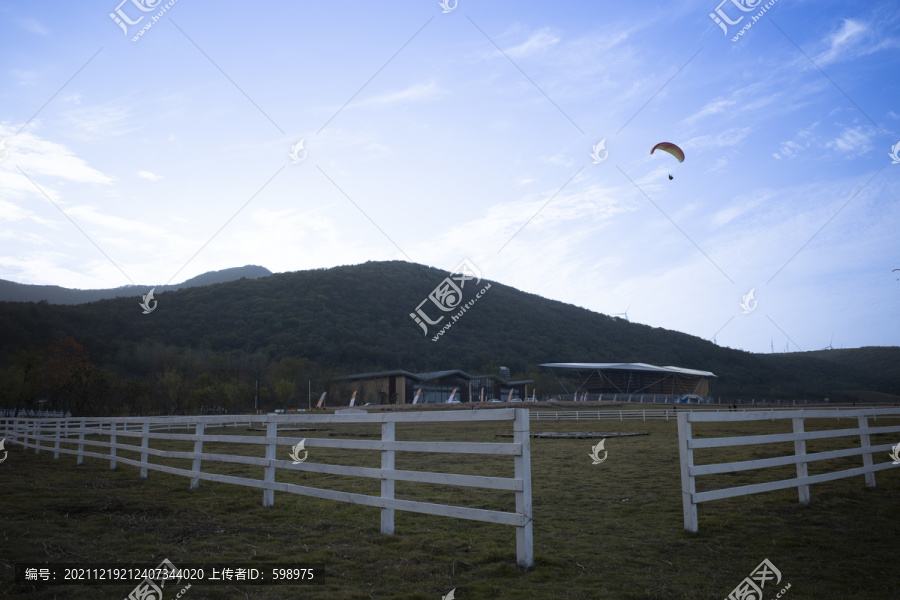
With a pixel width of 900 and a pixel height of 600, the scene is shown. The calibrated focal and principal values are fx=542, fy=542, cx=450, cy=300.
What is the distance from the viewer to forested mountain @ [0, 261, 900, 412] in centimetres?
4441

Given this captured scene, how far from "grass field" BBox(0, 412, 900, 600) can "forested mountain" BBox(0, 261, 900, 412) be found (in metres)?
34.6

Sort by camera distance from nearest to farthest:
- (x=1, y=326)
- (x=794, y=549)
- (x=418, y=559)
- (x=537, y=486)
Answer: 1. (x=418, y=559)
2. (x=794, y=549)
3. (x=537, y=486)
4. (x=1, y=326)

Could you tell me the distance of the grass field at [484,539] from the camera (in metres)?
3.88

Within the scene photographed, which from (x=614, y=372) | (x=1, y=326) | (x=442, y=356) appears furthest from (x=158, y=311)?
(x=614, y=372)

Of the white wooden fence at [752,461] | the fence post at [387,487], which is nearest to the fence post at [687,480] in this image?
the white wooden fence at [752,461]

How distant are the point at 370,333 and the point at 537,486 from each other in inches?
3406

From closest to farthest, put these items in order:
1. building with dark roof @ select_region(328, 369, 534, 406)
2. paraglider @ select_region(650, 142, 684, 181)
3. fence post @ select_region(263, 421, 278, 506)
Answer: fence post @ select_region(263, 421, 278, 506)
paraglider @ select_region(650, 142, 684, 181)
building with dark roof @ select_region(328, 369, 534, 406)

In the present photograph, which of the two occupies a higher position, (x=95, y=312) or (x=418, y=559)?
(x=95, y=312)

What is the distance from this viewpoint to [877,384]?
116 meters

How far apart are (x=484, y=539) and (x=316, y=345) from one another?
80634 millimetres

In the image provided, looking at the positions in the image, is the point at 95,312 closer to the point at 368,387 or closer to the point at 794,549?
the point at 368,387

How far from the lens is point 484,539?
523 cm

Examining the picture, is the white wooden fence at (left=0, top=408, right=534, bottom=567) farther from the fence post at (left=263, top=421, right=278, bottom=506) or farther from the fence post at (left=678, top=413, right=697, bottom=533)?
the fence post at (left=678, top=413, right=697, bottom=533)

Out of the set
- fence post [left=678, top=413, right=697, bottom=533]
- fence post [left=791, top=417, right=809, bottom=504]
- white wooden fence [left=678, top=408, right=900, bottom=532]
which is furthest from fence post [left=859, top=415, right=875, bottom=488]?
fence post [left=678, top=413, right=697, bottom=533]
